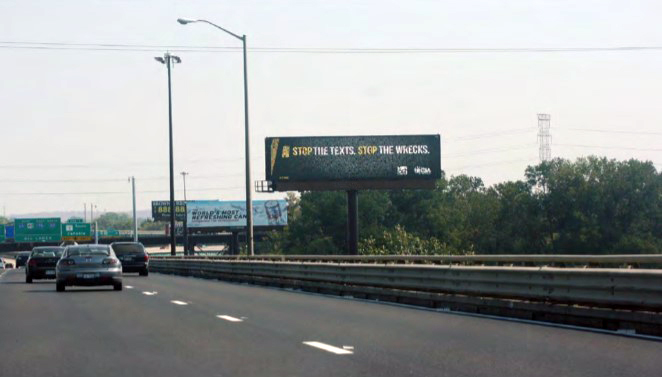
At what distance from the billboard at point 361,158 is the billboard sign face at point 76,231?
247ft

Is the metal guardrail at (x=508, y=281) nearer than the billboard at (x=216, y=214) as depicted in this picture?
Yes

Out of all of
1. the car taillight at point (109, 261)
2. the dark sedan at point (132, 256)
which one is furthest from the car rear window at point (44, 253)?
the car taillight at point (109, 261)

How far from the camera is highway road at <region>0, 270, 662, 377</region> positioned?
1149 centimetres

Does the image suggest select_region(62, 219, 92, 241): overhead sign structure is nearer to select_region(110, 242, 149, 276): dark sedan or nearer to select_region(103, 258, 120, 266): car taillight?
select_region(110, 242, 149, 276): dark sedan

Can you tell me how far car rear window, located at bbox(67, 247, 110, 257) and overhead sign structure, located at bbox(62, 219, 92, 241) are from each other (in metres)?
117

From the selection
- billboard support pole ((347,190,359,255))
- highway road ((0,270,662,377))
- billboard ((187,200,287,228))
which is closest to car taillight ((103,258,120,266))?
highway road ((0,270,662,377))

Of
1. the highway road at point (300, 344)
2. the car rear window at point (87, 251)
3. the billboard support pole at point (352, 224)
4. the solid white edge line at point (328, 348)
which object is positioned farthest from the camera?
the billboard support pole at point (352, 224)

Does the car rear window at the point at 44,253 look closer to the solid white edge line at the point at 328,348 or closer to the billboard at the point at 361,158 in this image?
the solid white edge line at the point at 328,348

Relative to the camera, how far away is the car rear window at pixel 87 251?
1275 inches

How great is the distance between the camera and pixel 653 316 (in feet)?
48.2

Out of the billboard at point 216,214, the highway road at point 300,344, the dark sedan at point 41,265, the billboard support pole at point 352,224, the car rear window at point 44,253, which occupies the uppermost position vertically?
the billboard at point 216,214

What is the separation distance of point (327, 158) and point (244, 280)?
4121cm

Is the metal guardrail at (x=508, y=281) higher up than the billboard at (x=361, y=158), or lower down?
lower down

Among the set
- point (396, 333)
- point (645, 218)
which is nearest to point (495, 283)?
point (396, 333)
